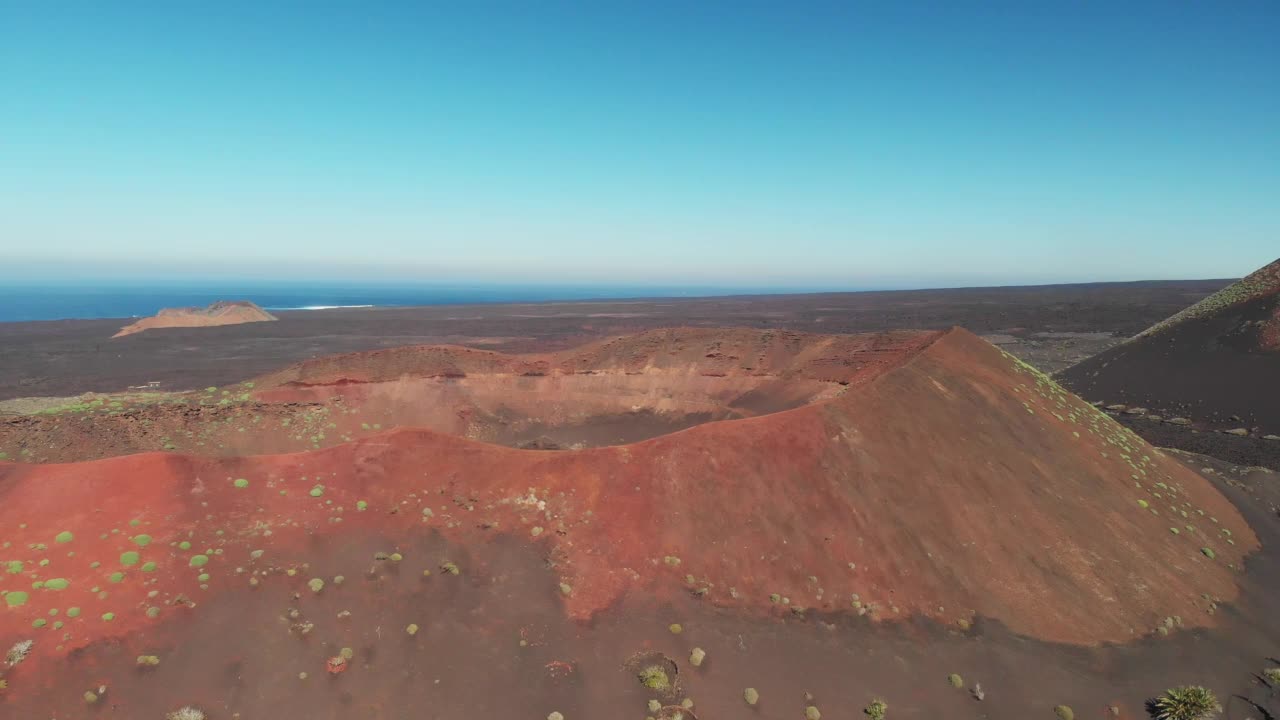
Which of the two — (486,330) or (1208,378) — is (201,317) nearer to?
(486,330)

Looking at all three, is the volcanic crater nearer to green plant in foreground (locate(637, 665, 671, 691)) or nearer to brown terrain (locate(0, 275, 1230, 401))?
green plant in foreground (locate(637, 665, 671, 691))

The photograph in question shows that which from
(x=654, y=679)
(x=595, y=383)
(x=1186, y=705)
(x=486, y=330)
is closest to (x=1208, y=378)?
(x=1186, y=705)

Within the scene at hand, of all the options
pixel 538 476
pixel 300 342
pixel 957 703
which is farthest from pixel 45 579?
pixel 300 342

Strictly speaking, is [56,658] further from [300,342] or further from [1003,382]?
[300,342]

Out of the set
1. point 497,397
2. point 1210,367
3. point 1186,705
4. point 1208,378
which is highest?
point 1210,367

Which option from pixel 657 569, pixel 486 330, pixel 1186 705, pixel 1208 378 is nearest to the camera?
pixel 1186 705

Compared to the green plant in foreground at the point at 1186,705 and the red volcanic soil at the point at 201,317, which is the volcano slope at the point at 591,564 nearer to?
the green plant in foreground at the point at 1186,705

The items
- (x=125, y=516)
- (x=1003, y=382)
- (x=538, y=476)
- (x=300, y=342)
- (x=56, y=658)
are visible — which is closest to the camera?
(x=56, y=658)
